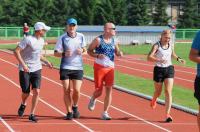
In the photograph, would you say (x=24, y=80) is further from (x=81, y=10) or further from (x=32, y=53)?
(x=81, y=10)

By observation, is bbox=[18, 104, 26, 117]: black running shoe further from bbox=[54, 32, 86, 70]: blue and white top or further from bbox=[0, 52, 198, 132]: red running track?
bbox=[54, 32, 86, 70]: blue and white top

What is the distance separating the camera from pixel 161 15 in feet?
269

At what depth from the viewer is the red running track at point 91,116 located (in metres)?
11.0

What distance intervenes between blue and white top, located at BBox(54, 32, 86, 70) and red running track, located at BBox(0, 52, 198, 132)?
1088 mm

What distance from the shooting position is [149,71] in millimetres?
26281

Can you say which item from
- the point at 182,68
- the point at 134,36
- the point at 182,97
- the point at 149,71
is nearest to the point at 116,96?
the point at 182,97

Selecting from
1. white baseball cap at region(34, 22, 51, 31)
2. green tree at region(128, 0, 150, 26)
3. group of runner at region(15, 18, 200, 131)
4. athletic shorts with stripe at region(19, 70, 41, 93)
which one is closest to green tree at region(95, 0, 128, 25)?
green tree at region(128, 0, 150, 26)

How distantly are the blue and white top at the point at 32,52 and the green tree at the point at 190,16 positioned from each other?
71822mm

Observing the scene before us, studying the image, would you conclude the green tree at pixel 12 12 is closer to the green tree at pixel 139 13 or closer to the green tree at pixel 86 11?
the green tree at pixel 86 11

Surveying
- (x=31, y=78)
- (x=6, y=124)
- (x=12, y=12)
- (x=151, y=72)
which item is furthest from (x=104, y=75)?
(x=12, y=12)

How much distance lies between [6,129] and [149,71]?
16201 mm

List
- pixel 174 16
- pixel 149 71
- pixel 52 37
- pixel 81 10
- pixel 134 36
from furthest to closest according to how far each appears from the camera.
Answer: pixel 174 16 → pixel 81 10 → pixel 52 37 → pixel 134 36 → pixel 149 71

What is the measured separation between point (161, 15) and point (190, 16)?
13.4 feet

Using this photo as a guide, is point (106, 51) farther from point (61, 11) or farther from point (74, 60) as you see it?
point (61, 11)
